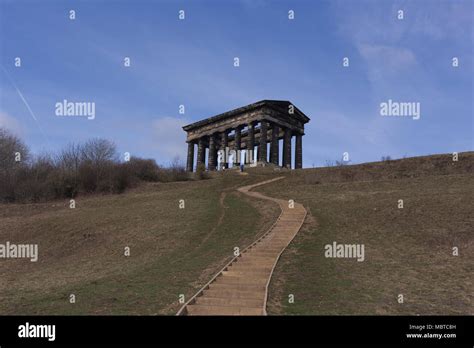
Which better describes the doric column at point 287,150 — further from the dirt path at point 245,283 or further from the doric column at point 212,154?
the dirt path at point 245,283

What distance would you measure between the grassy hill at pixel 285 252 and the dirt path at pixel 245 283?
552mm

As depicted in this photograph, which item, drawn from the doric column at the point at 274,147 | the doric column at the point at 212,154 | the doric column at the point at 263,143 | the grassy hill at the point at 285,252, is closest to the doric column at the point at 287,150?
the doric column at the point at 274,147

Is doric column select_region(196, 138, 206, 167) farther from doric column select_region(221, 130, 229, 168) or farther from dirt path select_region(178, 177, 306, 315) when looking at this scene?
dirt path select_region(178, 177, 306, 315)

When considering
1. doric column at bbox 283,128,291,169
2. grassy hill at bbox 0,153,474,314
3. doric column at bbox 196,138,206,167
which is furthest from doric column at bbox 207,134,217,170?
grassy hill at bbox 0,153,474,314

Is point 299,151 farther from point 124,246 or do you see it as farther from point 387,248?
point 387,248

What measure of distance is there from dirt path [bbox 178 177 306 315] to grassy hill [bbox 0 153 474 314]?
21.7 inches

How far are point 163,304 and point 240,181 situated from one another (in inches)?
1328

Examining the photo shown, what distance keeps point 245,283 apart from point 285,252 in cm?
495

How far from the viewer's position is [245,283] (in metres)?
14.4

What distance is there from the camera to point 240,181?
46.7m

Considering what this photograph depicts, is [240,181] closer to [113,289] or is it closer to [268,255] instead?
[268,255]

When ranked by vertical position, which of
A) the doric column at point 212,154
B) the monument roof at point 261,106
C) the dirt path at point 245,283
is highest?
the monument roof at point 261,106

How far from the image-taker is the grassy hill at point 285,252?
552 inches

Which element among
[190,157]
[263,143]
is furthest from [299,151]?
[190,157]
